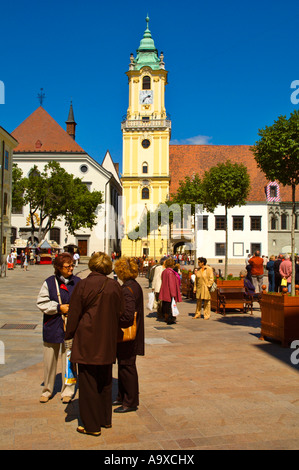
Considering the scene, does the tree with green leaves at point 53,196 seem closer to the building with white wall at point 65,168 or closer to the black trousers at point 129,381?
the building with white wall at point 65,168

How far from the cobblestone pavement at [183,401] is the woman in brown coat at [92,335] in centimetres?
26

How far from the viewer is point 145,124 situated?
59.7m

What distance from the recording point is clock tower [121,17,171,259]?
2336 inches

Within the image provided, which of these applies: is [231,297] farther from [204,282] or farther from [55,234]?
[55,234]

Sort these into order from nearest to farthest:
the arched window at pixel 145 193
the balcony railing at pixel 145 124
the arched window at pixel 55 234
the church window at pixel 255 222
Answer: the arched window at pixel 55 234, the church window at pixel 255 222, the balcony railing at pixel 145 124, the arched window at pixel 145 193

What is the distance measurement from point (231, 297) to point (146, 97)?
50377mm

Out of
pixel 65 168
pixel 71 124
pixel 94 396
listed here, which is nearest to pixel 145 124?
pixel 65 168

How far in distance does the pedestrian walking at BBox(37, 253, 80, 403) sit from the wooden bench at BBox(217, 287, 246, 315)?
8.66 m

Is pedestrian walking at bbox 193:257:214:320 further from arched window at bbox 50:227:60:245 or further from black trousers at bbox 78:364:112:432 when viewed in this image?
arched window at bbox 50:227:60:245

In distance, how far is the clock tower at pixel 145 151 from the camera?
59.3m

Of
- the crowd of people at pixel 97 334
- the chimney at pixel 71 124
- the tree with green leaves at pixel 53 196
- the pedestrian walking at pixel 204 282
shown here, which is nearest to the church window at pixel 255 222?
the tree with green leaves at pixel 53 196
